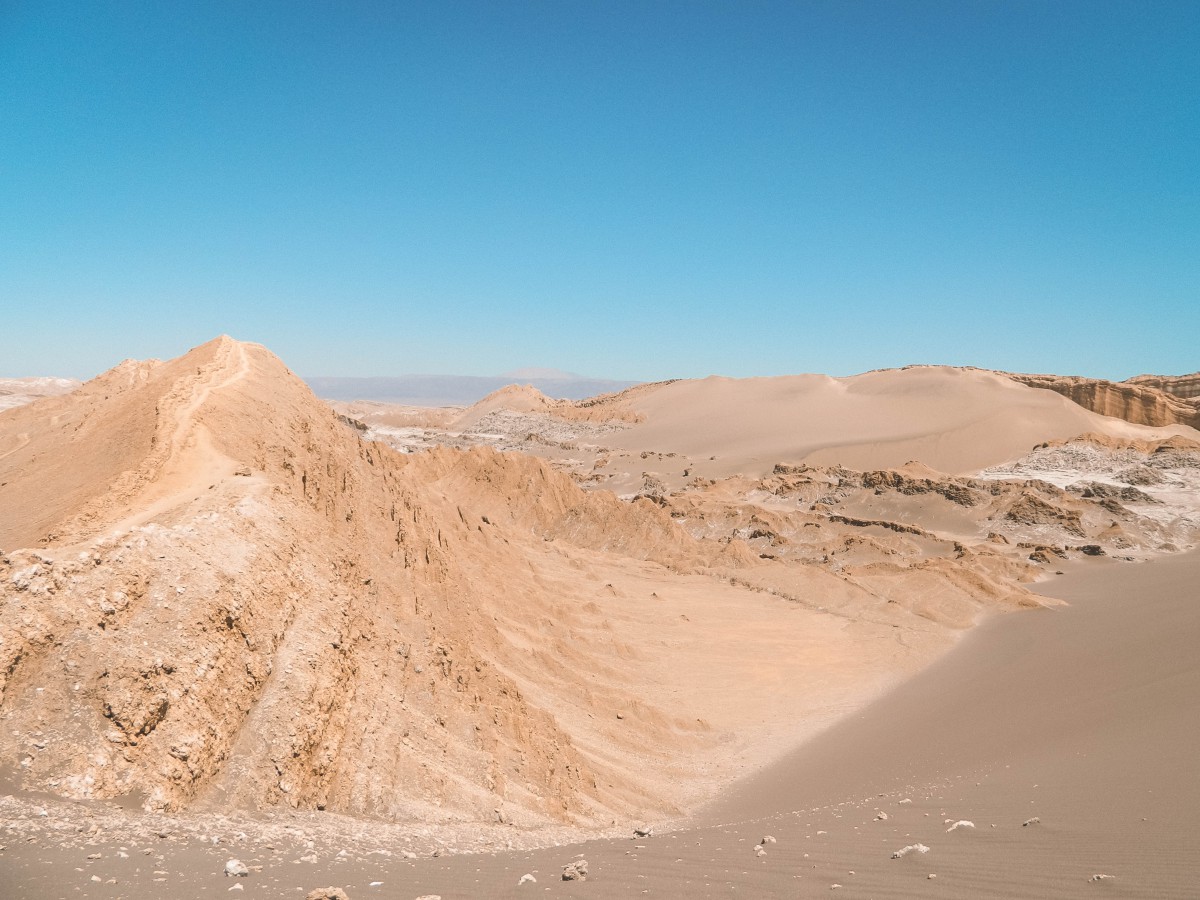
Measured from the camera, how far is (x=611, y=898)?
4.54 meters

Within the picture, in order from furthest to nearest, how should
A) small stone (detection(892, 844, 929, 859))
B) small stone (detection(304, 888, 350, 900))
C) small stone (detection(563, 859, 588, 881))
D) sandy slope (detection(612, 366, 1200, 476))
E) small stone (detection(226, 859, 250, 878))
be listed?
sandy slope (detection(612, 366, 1200, 476)) < small stone (detection(892, 844, 929, 859)) < small stone (detection(563, 859, 588, 881)) < small stone (detection(226, 859, 250, 878)) < small stone (detection(304, 888, 350, 900))

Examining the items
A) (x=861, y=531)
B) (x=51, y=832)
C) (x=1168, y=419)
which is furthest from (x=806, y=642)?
(x=1168, y=419)

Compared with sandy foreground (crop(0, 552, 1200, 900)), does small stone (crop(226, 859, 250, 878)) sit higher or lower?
higher

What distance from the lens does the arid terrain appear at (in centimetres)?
500

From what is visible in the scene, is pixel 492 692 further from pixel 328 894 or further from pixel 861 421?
pixel 861 421

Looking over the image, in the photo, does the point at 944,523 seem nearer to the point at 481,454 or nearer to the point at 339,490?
the point at 481,454

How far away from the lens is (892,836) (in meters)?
6.21

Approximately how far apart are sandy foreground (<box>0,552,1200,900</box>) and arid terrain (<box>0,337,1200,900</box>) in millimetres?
43

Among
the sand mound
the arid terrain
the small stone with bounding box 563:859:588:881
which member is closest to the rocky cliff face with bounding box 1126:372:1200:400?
the arid terrain

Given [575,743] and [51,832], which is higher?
[51,832]

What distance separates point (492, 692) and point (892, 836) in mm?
5307

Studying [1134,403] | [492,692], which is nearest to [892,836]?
[492,692]

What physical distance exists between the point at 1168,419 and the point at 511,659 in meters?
67.5

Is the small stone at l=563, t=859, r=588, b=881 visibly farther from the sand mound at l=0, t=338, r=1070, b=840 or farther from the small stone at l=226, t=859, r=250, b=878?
the sand mound at l=0, t=338, r=1070, b=840
